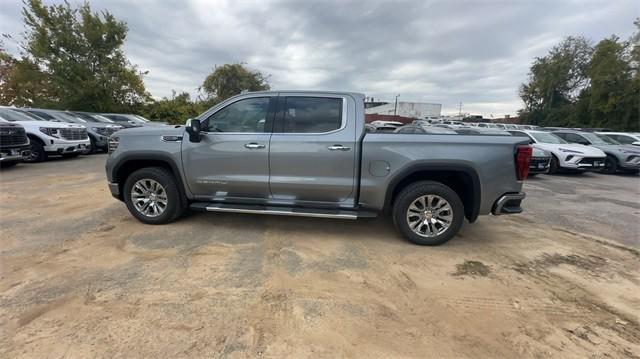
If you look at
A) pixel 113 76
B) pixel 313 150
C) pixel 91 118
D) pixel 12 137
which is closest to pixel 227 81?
pixel 113 76

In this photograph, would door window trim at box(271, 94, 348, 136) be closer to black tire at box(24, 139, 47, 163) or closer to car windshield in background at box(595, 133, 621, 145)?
black tire at box(24, 139, 47, 163)

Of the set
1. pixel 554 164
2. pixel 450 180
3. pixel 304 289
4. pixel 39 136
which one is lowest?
pixel 304 289

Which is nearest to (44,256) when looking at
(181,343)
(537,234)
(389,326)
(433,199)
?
(181,343)

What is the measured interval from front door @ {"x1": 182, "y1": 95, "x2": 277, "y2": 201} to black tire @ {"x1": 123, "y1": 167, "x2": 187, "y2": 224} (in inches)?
10.6

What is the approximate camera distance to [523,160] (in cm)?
376

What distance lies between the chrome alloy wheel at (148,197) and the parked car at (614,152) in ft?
47.1

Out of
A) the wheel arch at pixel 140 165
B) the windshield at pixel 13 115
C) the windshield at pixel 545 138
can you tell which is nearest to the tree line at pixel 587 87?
the windshield at pixel 545 138

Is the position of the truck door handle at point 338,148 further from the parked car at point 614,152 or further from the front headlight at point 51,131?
the parked car at point 614,152

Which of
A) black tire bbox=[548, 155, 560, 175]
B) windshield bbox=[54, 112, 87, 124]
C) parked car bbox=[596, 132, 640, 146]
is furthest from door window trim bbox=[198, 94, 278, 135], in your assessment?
parked car bbox=[596, 132, 640, 146]

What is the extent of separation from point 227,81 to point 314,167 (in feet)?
130

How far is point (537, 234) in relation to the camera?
4.66 m

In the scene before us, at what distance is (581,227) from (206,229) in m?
5.83

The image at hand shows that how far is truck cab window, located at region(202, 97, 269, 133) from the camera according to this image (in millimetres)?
4270

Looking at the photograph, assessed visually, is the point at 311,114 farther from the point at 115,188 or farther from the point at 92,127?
the point at 92,127
